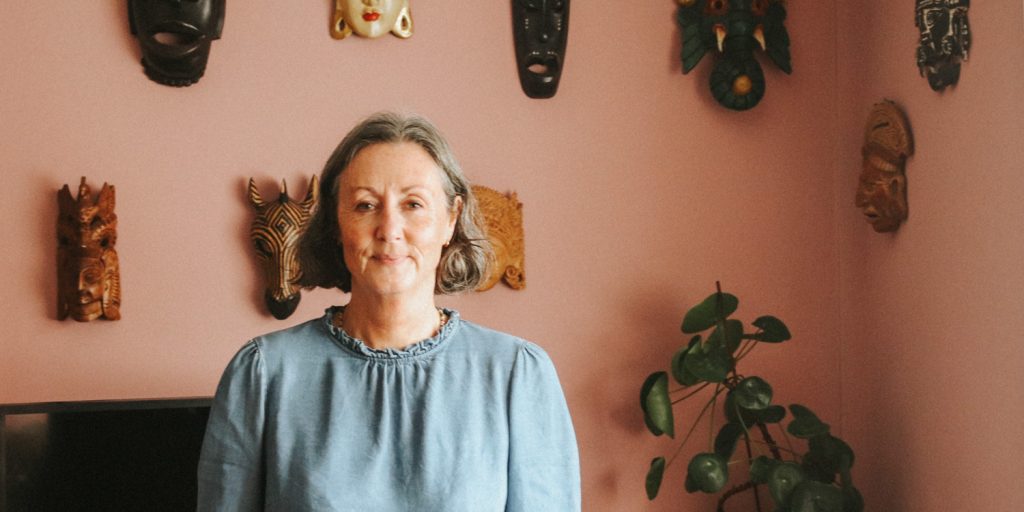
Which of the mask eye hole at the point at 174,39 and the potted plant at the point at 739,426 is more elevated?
the mask eye hole at the point at 174,39

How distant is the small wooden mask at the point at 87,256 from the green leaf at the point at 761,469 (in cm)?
172

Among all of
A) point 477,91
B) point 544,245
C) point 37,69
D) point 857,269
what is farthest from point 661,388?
point 37,69

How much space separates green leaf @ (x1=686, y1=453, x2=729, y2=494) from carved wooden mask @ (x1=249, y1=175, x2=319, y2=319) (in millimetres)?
1160

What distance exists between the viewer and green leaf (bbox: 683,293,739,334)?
2.74m

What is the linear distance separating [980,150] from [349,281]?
1.57 m

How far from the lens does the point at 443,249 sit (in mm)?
1529

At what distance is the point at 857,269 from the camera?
296 cm

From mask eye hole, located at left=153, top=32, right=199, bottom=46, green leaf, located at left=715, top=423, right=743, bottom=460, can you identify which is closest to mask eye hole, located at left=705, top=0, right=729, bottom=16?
green leaf, located at left=715, top=423, right=743, bottom=460

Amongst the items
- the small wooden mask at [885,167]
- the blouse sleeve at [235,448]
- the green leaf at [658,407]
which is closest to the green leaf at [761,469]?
the green leaf at [658,407]

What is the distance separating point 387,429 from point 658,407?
1501 millimetres

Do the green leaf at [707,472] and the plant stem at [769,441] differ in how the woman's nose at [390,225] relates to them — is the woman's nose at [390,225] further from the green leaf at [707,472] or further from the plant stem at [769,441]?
the plant stem at [769,441]

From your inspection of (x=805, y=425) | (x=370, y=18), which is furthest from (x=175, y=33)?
(x=805, y=425)

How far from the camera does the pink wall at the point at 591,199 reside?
2.59 metres

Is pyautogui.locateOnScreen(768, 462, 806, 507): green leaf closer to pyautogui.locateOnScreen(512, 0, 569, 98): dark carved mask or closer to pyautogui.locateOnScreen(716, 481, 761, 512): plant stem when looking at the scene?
pyautogui.locateOnScreen(716, 481, 761, 512): plant stem
